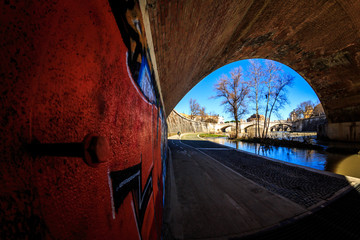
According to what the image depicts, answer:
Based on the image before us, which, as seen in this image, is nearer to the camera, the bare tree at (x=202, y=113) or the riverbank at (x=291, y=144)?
the riverbank at (x=291, y=144)

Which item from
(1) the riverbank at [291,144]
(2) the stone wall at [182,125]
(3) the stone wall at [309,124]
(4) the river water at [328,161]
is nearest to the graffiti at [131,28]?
(4) the river water at [328,161]

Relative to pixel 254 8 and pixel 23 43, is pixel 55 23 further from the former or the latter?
pixel 254 8

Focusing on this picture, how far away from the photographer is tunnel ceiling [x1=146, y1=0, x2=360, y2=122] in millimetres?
2746

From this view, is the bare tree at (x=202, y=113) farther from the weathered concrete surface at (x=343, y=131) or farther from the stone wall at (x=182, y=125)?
the weathered concrete surface at (x=343, y=131)

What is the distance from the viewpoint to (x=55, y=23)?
53 centimetres

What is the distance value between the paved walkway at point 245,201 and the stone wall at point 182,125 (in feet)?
82.8

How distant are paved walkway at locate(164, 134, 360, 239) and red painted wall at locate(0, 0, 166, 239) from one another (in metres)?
2.25

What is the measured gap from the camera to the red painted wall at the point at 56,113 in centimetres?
39

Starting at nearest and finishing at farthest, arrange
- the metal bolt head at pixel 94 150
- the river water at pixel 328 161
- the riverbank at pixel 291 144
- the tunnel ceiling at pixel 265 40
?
the metal bolt head at pixel 94 150 < the tunnel ceiling at pixel 265 40 < the river water at pixel 328 161 < the riverbank at pixel 291 144

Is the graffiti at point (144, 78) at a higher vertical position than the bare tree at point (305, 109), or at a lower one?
lower

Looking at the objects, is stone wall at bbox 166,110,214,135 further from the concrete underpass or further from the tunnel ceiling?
the concrete underpass

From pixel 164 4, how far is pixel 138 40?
120 cm

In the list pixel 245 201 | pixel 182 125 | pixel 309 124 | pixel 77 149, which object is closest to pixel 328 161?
pixel 245 201

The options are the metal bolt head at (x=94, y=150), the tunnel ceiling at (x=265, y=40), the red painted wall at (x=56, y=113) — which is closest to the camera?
the red painted wall at (x=56, y=113)
